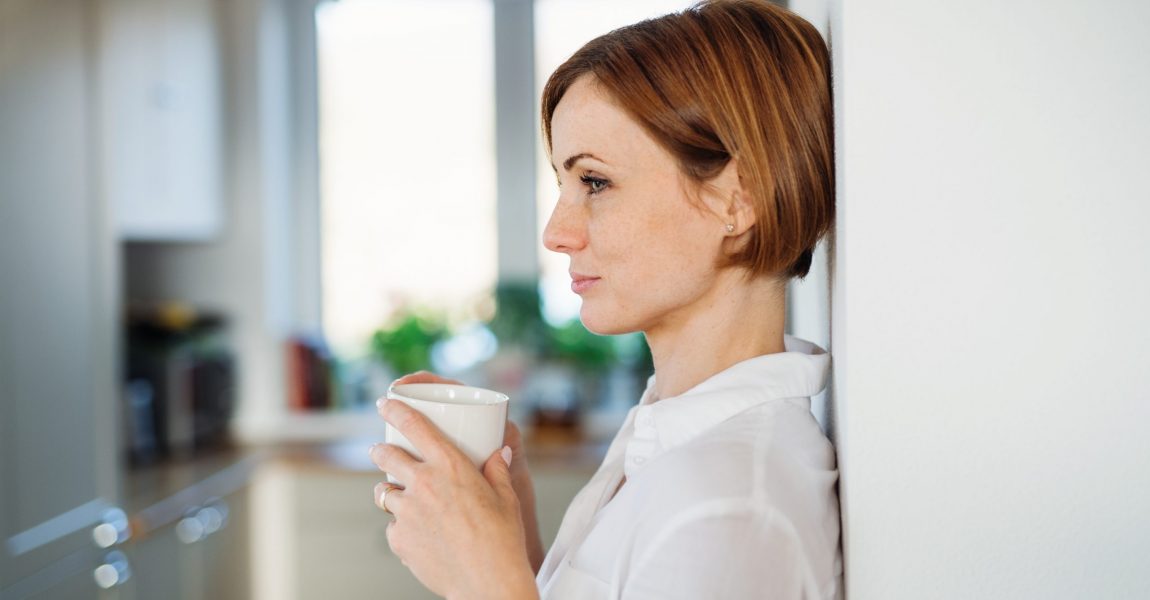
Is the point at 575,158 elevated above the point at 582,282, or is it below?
above

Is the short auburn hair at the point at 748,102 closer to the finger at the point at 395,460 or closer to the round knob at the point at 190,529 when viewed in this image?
the finger at the point at 395,460

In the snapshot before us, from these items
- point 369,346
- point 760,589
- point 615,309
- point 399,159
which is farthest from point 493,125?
point 760,589

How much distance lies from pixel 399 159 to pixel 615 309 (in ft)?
10.1

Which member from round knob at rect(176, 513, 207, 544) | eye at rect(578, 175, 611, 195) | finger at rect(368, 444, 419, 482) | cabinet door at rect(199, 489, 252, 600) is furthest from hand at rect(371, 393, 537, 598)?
cabinet door at rect(199, 489, 252, 600)

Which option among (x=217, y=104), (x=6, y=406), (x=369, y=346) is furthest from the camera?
(x=369, y=346)

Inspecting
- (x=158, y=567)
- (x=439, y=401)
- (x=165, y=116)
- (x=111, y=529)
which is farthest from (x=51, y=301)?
(x=439, y=401)

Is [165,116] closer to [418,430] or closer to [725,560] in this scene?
[418,430]

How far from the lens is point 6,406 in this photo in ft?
6.16

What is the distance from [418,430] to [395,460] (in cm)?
3

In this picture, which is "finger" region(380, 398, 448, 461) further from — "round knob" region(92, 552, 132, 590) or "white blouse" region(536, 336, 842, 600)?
"round knob" region(92, 552, 132, 590)

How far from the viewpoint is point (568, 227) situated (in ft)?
2.94

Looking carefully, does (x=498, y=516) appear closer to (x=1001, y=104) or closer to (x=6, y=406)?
(x=1001, y=104)

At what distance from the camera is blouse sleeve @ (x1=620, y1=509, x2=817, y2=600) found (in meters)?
0.69

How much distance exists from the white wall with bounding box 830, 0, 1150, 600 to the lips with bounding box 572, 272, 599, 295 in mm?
243
